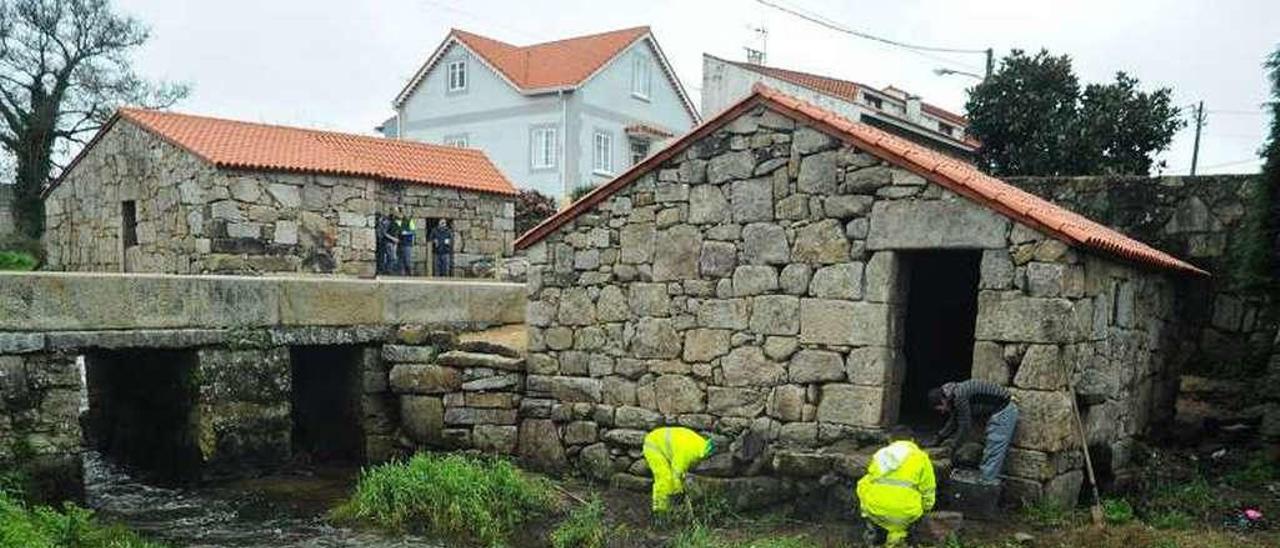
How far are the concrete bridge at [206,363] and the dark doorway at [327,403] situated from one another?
2 cm

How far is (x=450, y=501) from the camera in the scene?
25.9ft

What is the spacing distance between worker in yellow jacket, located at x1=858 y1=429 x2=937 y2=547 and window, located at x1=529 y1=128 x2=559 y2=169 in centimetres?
2323

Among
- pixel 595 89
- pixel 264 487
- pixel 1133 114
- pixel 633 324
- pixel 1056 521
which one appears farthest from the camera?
pixel 595 89

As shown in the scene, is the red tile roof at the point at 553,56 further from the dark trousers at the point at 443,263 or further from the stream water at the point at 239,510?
the stream water at the point at 239,510

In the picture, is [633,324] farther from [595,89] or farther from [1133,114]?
[595,89]

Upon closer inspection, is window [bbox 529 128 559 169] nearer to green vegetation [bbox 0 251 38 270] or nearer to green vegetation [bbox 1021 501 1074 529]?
green vegetation [bbox 0 251 38 270]

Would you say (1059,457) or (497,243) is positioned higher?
(497,243)

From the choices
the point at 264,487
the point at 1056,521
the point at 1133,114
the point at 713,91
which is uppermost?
the point at 713,91

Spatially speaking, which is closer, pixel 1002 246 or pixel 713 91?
pixel 1002 246

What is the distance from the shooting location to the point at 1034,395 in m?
6.61

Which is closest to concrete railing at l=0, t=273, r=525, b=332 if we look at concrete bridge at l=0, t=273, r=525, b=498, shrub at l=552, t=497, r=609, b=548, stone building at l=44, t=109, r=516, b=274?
concrete bridge at l=0, t=273, r=525, b=498

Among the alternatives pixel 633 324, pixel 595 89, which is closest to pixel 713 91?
pixel 595 89

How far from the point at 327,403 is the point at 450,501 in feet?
12.5

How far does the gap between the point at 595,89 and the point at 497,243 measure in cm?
1160
